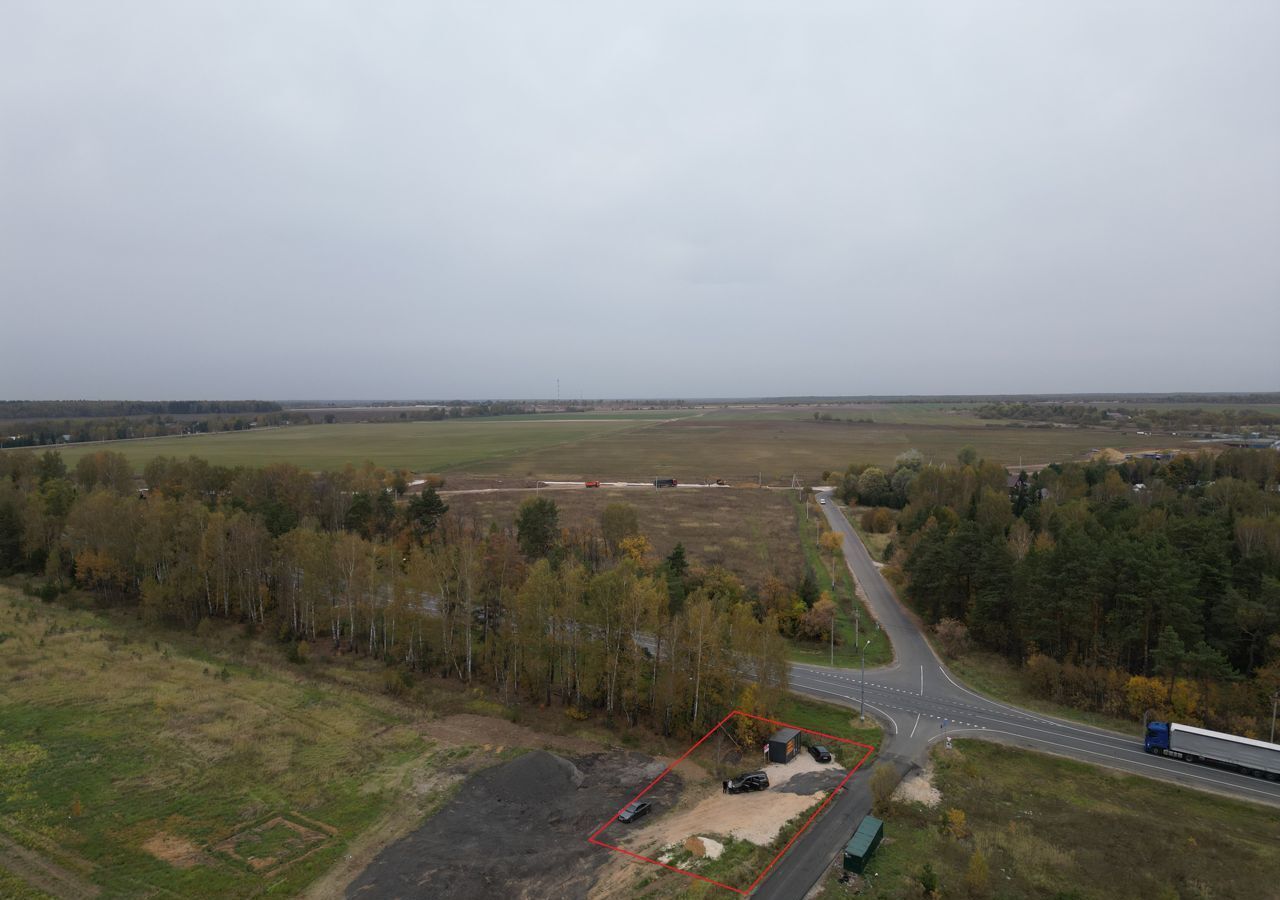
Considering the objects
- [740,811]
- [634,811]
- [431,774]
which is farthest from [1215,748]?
[431,774]

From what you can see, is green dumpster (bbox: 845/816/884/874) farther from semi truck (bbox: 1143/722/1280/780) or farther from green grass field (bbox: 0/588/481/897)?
green grass field (bbox: 0/588/481/897)

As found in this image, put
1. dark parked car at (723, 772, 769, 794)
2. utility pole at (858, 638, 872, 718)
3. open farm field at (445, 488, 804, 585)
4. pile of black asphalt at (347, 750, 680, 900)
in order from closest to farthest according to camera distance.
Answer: pile of black asphalt at (347, 750, 680, 900) → dark parked car at (723, 772, 769, 794) → utility pole at (858, 638, 872, 718) → open farm field at (445, 488, 804, 585)

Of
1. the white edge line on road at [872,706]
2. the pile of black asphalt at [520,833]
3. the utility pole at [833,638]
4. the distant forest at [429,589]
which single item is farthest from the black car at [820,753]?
the utility pole at [833,638]

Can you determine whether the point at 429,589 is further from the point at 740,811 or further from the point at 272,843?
the point at 740,811

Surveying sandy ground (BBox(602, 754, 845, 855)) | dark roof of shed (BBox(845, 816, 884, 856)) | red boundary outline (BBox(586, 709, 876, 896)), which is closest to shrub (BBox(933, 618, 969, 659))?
red boundary outline (BBox(586, 709, 876, 896))

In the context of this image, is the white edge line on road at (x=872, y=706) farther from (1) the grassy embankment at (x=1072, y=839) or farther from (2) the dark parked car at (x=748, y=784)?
(2) the dark parked car at (x=748, y=784)
